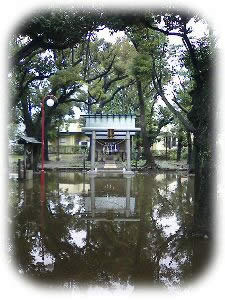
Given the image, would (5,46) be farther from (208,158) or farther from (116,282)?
(116,282)

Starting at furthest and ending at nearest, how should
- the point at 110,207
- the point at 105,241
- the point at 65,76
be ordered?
the point at 65,76 → the point at 110,207 → the point at 105,241

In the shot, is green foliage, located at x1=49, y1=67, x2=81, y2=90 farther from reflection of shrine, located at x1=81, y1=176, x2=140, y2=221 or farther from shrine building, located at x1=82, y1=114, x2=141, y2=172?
reflection of shrine, located at x1=81, y1=176, x2=140, y2=221

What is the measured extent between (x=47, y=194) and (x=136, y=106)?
24.8 meters

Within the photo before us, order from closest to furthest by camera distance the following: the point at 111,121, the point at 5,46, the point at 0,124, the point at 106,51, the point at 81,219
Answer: the point at 0,124 < the point at 5,46 < the point at 81,219 < the point at 111,121 < the point at 106,51

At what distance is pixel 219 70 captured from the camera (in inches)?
285

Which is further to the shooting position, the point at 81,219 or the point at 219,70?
the point at 81,219

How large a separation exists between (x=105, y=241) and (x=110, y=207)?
3839 mm

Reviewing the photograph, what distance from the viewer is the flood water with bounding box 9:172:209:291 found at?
568 centimetres

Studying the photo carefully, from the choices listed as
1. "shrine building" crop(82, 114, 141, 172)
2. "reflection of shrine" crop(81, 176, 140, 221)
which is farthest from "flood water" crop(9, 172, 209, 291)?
"shrine building" crop(82, 114, 141, 172)

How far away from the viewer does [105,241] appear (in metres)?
7.62

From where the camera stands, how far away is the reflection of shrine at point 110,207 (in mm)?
10016

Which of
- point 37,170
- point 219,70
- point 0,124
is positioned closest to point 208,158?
point 219,70

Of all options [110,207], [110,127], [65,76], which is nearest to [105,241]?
[110,207]

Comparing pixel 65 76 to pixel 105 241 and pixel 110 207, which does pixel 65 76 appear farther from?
pixel 105 241
